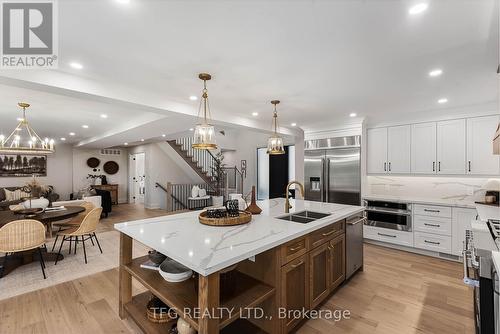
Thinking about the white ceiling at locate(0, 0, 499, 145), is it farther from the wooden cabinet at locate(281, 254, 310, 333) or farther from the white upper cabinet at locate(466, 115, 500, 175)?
the wooden cabinet at locate(281, 254, 310, 333)

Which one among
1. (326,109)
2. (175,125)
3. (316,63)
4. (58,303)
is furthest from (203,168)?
(316,63)

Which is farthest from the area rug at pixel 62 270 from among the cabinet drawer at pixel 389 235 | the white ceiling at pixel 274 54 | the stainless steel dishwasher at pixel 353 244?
the cabinet drawer at pixel 389 235

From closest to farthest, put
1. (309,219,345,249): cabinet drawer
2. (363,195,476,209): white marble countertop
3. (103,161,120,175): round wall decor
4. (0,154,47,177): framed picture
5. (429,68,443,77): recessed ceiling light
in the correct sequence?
1. (309,219,345,249): cabinet drawer
2. (429,68,443,77): recessed ceiling light
3. (363,195,476,209): white marble countertop
4. (0,154,47,177): framed picture
5. (103,161,120,175): round wall decor

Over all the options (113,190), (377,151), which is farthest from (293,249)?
(113,190)

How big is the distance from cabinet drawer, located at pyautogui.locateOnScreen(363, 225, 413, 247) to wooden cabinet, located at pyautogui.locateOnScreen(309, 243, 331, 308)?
7.94ft

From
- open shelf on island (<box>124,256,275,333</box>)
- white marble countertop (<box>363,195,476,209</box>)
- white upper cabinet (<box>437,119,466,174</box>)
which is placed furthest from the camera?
white upper cabinet (<box>437,119,466,174</box>)

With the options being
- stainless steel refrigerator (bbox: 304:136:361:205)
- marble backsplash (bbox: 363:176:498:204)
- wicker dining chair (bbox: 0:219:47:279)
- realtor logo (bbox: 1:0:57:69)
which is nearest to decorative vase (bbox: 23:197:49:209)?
wicker dining chair (bbox: 0:219:47:279)

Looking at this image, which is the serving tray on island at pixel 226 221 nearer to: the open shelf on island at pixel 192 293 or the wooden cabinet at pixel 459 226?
the open shelf on island at pixel 192 293

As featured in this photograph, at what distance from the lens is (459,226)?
3541 millimetres

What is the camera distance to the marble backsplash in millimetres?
3891

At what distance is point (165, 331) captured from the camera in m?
1.75

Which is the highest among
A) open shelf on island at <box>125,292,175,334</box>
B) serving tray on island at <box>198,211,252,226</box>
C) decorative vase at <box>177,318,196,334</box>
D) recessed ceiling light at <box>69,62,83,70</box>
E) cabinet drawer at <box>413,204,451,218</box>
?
recessed ceiling light at <box>69,62,83,70</box>

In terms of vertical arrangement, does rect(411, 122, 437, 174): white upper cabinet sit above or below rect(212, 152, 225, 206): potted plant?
above

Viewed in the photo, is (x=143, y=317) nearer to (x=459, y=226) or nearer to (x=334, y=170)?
(x=334, y=170)
